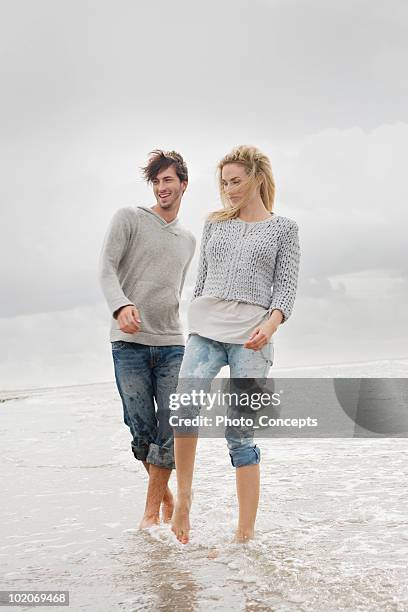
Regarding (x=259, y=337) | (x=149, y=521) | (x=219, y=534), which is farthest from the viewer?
(x=149, y=521)

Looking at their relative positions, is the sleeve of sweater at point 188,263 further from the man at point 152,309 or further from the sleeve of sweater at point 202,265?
the sleeve of sweater at point 202,265

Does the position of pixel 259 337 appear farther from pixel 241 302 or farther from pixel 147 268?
pixel 147 268

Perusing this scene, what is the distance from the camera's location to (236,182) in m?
3.67

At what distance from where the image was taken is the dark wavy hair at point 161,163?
422 cm

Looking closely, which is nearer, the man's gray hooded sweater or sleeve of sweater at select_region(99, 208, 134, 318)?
sleeve of sweater at select_region(99, 208, 134, 318)

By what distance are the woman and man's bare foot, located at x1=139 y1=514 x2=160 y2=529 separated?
61cm

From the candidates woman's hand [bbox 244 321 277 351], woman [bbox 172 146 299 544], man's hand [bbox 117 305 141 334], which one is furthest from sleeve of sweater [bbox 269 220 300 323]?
man's hand [bbox 117 305 141 334]

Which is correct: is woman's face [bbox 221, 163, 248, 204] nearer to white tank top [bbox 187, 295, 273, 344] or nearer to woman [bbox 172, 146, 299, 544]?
woman [bbox 172, 146, 299, 544]

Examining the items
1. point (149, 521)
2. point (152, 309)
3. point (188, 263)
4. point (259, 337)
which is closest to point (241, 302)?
point (259, 337)

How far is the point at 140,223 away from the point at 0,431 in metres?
5.68

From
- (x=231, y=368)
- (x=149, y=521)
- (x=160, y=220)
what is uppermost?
(x=160, y=220)

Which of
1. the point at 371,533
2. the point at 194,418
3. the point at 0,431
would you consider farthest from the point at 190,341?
the point at 0,431

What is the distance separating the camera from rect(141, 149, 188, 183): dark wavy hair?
4223 millimetres

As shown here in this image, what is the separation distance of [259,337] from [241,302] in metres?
0.26
